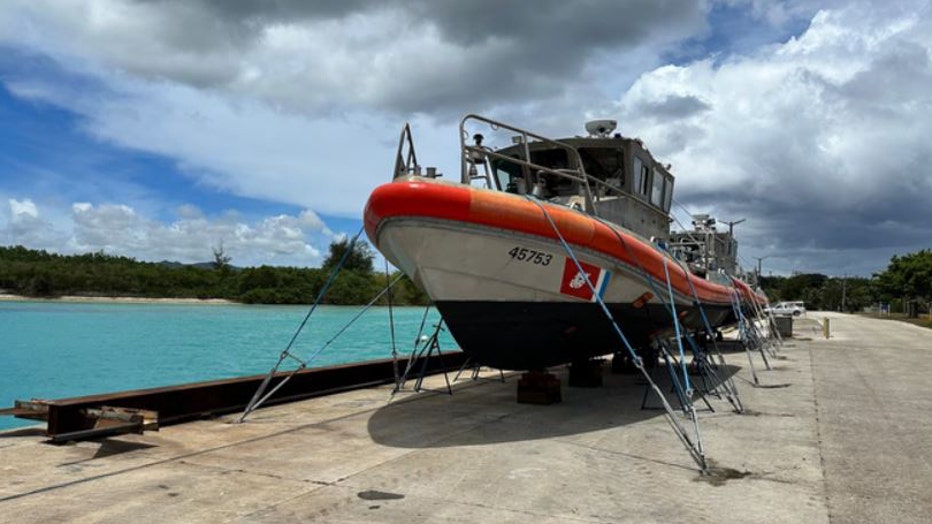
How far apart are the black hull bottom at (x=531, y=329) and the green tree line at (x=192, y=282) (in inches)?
2755

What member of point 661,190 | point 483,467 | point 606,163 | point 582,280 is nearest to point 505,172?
point 606,163

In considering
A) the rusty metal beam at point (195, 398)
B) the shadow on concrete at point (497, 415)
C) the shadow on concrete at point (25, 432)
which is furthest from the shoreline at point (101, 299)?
the shadow on concrete at point (25, 432)

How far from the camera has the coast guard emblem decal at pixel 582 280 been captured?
716 centimetres

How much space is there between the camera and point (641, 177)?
10.2 metres

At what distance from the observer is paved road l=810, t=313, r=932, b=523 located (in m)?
4.43

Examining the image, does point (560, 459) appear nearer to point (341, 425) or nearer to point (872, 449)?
point (341, 425)

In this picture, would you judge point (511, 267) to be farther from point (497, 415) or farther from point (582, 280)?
point (497, 415)

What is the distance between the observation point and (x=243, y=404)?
7965 mm

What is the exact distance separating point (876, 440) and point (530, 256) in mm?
3969

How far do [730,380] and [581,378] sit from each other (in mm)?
3044

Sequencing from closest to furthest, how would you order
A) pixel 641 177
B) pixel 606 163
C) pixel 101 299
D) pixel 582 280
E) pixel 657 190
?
pixel 582 280, pixel 606 163, pixel 641 177, pixel 657 190, pixel 101 299

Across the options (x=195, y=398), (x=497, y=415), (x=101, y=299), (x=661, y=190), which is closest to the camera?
(x=195, y=398)

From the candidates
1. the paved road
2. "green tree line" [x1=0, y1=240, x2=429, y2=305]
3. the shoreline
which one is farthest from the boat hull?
the shoreline

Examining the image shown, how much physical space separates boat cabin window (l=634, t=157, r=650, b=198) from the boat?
A: 1.67ft
